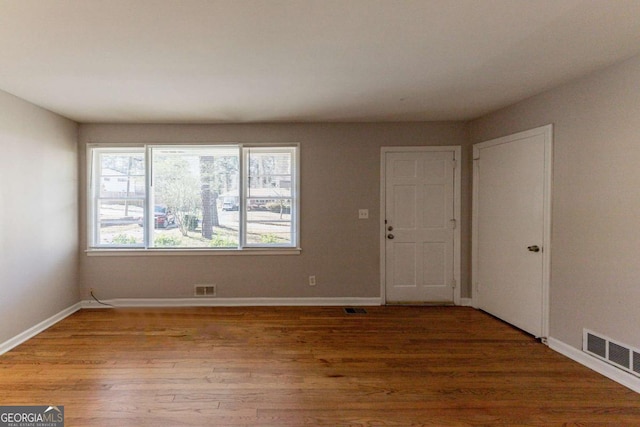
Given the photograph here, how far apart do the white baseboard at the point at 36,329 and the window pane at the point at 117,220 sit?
873 mm

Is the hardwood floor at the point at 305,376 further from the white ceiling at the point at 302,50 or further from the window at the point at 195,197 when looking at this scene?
the white ceiling at the point at 302,50

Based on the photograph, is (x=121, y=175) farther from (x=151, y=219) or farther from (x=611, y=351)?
(x=611, y=351)

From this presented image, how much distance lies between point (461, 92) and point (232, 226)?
3.12 metres

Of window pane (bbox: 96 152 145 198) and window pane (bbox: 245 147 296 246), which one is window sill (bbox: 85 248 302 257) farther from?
window pane (bbox: 96 152 145 198)

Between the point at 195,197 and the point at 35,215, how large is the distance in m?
1.63

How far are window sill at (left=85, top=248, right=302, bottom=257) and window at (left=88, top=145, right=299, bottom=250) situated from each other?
0.19 ft

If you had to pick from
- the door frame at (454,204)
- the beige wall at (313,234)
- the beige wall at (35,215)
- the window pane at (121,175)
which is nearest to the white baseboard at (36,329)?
the beige wall at (35,215)

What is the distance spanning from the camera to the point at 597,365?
2.55 meters

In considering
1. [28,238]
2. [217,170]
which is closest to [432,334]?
[217,170]

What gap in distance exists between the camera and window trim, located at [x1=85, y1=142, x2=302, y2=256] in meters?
4.16

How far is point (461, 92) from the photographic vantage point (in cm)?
310

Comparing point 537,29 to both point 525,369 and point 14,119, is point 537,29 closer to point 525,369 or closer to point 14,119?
point 525,369

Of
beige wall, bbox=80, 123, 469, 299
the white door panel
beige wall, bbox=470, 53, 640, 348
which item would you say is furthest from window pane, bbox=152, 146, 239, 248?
beige wall, bbox=470, 53, 640, 348

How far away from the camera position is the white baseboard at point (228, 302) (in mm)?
4152
